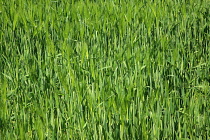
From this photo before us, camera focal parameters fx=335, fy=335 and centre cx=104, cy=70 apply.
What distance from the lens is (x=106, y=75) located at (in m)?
2.13

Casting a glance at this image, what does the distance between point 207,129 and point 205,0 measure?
229 cm

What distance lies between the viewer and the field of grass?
1662mm

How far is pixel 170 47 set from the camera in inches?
99.6

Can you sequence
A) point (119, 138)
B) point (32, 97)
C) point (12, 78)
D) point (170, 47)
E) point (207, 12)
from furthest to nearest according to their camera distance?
1. point (207, 12)
2. point (170, 47)
3. point (12, 78)
4. point (32, 97)
5. point (119, 138)

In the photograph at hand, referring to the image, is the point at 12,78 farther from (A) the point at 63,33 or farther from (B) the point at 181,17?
(B) the point at 181,17

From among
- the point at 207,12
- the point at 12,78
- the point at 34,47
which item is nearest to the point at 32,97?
the point at 12,78

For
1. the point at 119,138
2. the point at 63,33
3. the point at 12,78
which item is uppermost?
the point at 63,33

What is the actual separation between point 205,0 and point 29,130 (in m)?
2.62

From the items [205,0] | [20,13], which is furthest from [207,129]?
[205,0]

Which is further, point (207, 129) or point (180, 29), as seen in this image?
point (180, 29)

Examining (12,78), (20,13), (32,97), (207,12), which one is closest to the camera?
(32,97)

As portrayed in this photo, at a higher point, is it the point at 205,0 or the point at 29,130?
the point at 205,0

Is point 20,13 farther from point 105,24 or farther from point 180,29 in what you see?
point 180,29

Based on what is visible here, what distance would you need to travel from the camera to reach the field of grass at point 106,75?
166cm
